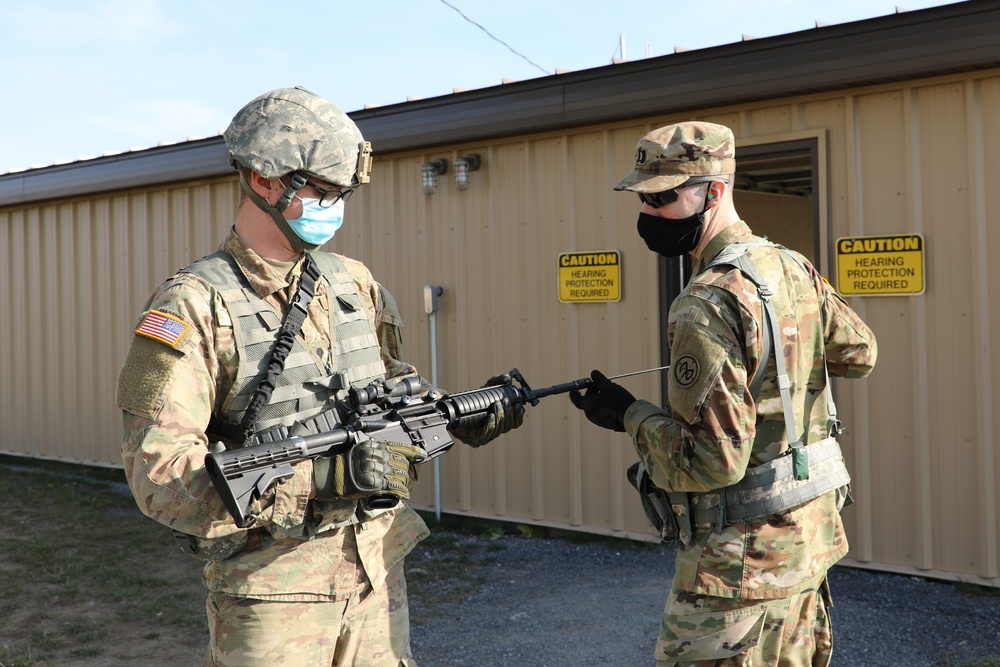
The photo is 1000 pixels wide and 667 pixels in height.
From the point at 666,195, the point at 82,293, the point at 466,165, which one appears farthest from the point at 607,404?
the point at 82,293

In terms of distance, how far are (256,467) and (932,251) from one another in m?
4.04

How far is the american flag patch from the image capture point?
6.93 ft

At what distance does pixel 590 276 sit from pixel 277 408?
394cm

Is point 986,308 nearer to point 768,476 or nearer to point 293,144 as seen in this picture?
point 768,476

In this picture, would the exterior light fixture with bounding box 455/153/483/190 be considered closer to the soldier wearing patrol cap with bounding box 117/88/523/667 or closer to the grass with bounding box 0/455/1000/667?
the grass with bounding box 0/455/1000/667

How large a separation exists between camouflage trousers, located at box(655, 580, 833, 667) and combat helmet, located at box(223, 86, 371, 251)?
143cm

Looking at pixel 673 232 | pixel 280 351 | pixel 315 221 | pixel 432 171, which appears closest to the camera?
pixel 280 351

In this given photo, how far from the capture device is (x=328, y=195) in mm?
2412

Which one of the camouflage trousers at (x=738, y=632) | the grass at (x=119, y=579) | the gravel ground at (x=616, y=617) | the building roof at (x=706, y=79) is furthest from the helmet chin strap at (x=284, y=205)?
the building roof at (x=706, y=79)

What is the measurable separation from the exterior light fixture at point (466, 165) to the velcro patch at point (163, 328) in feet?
14.6

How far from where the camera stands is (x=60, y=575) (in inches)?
229

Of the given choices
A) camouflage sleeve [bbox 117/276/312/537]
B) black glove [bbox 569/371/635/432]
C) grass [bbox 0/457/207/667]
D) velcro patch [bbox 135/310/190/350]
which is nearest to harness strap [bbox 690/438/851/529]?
black glove [bbox 569/371/635/432]

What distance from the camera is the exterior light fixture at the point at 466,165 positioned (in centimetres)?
642

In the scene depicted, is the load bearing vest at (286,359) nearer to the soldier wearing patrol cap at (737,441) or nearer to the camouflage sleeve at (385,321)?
the camouflage sleeve at (385,321)
